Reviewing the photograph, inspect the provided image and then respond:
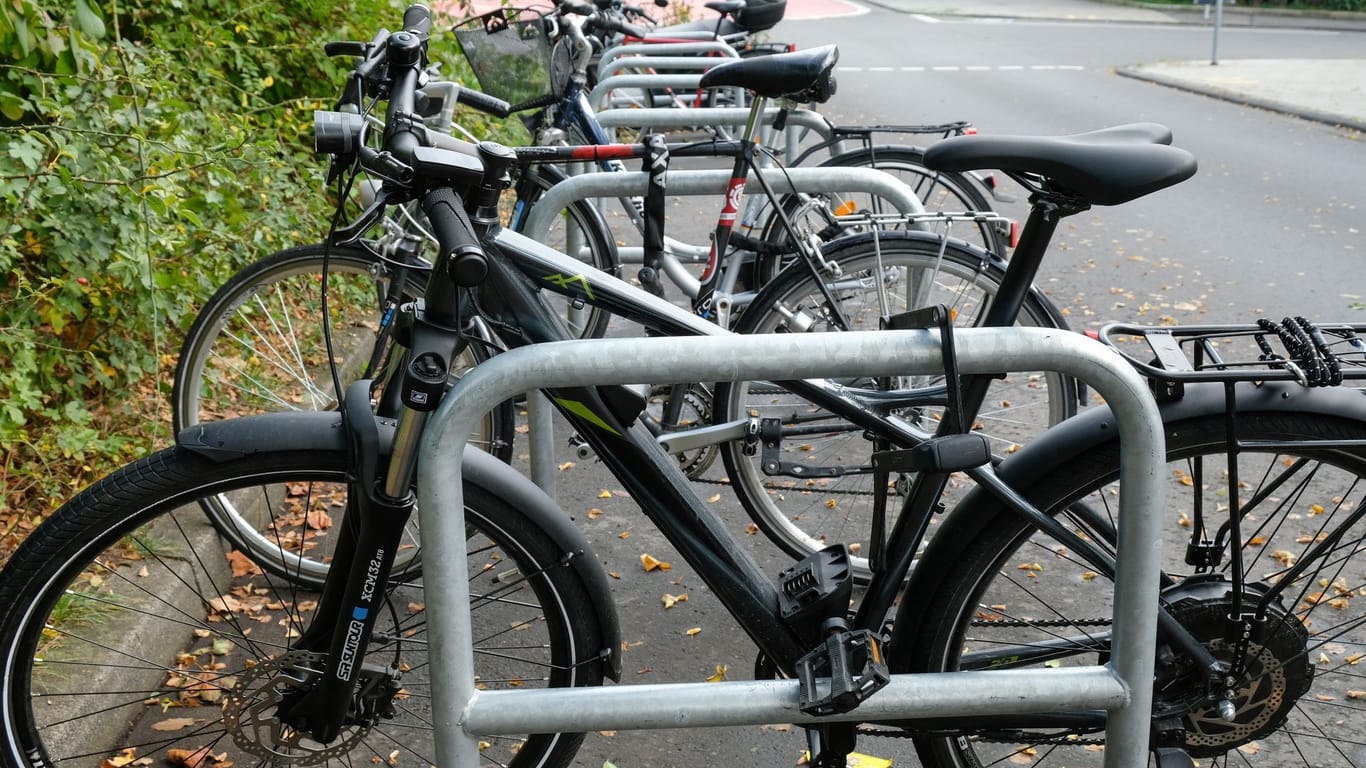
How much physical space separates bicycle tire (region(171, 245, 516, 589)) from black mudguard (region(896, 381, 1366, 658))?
47.9 inches

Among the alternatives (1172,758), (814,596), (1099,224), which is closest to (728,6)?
(1099,224)

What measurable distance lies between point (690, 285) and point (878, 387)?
971 millimetres

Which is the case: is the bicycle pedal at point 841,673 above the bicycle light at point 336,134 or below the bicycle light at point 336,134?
below

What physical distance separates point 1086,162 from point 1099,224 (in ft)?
21.8

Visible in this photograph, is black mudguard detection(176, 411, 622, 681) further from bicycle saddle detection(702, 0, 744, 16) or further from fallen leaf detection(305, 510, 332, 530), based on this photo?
bicycle saddle detection(702, 0, 744, 16)

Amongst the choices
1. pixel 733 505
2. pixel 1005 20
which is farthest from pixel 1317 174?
pixel 1005 20

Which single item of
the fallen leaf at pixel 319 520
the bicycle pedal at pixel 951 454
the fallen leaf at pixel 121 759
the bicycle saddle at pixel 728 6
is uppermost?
the bicycle saddle at pixel 728 6

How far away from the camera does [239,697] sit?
7.81 ft

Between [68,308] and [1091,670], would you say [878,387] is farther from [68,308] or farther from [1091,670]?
[68,308]

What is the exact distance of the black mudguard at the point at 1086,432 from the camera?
214 centimetres

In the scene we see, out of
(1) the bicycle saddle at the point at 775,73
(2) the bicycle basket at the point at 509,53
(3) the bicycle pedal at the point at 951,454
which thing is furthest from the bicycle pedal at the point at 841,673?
(2) the bicycle basket at the point at 509,53

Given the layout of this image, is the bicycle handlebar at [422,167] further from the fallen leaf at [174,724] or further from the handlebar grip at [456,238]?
the fallen leaf at [174,724]

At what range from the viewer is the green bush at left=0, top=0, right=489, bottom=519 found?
367cm

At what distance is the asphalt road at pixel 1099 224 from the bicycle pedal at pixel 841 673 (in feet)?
2.97
